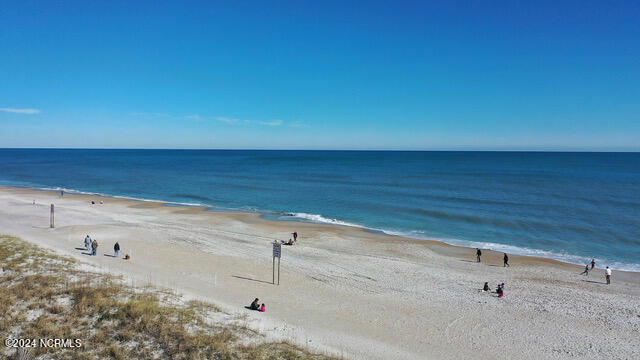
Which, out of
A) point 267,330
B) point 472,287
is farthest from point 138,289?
point 472,287

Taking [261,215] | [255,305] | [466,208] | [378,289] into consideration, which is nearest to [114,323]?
[255,305]

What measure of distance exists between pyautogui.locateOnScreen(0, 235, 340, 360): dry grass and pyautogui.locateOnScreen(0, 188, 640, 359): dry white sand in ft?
6.32

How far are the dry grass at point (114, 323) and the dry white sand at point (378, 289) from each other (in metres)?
1.93

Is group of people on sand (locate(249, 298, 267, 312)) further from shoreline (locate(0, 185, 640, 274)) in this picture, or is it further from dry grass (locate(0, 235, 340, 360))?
shoreline (locate(0, 185, 640, 274))

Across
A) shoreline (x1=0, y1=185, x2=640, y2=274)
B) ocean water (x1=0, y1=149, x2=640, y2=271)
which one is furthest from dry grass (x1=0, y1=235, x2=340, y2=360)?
ocean water (x1=0, y1=149, x2=640, y2=271)

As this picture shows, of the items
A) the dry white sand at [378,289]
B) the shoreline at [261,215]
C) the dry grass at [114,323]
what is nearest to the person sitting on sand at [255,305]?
the dry white sand at [378,289]

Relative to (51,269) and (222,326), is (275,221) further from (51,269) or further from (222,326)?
(222,326)

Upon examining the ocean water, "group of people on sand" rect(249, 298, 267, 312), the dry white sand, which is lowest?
the dry white sand

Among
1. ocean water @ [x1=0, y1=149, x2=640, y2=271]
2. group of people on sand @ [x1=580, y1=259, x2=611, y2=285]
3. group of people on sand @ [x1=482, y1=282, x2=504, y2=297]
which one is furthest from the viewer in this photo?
ocean water @ [x1=0, y1=149, x2=640, y2=271]

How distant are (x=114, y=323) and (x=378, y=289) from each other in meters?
12.9

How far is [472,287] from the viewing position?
20562 millimetres

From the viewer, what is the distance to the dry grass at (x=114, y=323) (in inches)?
405

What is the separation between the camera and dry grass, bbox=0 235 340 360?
10.3 metres

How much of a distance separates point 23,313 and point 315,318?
34.1 ft
